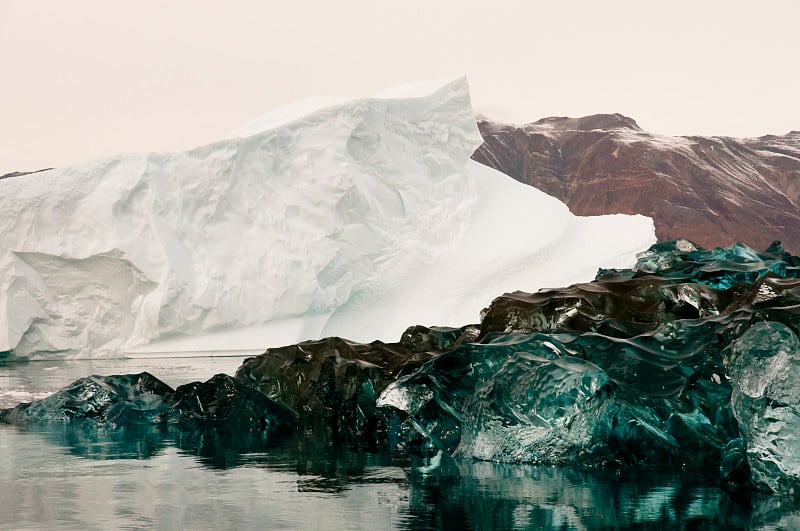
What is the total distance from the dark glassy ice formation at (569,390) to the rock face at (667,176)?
50.1 meters

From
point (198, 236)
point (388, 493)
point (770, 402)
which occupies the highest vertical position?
point (198, 236)

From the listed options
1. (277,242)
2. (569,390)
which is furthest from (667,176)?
(569,390)

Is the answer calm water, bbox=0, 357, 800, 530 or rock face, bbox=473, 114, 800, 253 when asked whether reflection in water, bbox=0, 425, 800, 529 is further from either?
rock face, bbox=473, 114, 800, 253

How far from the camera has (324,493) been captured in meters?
4.61

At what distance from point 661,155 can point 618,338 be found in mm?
59309

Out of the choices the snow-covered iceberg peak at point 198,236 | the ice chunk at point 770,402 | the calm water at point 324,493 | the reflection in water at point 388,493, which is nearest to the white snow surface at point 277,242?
the snow-covered iceberg peak at point 198,236

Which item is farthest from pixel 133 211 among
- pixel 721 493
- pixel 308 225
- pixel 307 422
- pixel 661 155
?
pixel 661 155

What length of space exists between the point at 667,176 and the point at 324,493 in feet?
194

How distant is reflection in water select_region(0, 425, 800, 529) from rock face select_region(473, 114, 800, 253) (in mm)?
52382

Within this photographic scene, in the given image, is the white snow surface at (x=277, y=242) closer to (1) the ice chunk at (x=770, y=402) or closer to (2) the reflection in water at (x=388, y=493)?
(2) the reflection in water at (x=388, y=493)

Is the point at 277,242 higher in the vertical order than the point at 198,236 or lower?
lower

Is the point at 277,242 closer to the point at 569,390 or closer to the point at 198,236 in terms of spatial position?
the point at 198,236

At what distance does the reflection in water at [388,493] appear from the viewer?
390 cm

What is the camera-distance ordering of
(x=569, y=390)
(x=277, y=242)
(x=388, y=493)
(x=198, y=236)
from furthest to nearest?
1. (x=277, y=242)
2. (x=198, y=236)
3. (x=569, y=390)
4. (x=388, y=493)
